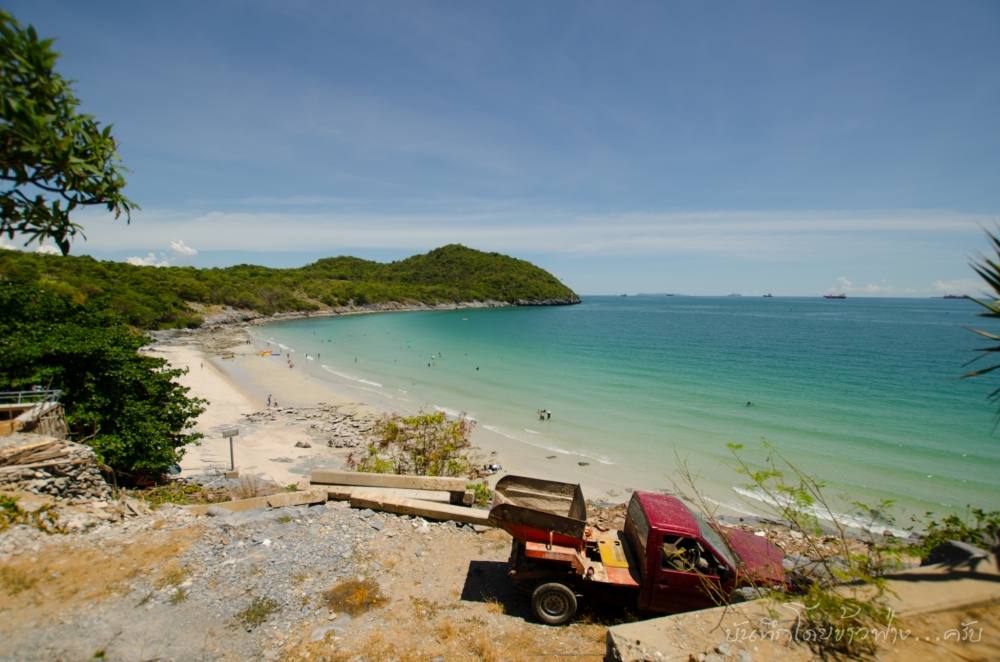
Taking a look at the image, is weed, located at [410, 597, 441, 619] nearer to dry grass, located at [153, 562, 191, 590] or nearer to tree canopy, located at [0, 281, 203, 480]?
dry grass, located at [153, 562, 191, 590]

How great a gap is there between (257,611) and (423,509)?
12.6 feet

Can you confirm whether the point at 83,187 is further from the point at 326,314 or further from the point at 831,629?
the point at 326,314

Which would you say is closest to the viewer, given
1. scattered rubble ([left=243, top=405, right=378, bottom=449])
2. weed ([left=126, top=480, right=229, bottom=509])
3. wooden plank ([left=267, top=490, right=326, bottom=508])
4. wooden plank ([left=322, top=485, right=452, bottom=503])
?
wooden plank ([left=267, top=490, right=326, bottom=508])

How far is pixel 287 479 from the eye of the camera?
17.5 m

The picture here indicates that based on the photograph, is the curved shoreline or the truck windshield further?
the curved shoreline

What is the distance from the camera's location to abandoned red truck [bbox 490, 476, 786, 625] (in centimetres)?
672

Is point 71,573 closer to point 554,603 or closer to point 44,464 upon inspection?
point 44,464

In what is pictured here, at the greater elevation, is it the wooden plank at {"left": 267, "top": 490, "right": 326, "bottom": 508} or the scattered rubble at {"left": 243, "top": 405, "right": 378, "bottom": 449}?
the wooden plank at {"left": 267, "top": 490, "right": 326, "bottom": 508}

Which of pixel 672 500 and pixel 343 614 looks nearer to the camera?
pixel 343 614

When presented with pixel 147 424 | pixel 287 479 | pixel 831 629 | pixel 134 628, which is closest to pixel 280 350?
pixel 287 479

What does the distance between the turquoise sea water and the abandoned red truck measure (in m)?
4.59

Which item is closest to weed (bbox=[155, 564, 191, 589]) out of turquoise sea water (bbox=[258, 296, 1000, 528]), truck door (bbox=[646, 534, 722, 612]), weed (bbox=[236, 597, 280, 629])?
weed (bbox=[236, 597, 280, 629])

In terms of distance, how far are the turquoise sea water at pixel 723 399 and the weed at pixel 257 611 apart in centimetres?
1105

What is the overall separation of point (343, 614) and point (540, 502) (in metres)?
3.82
